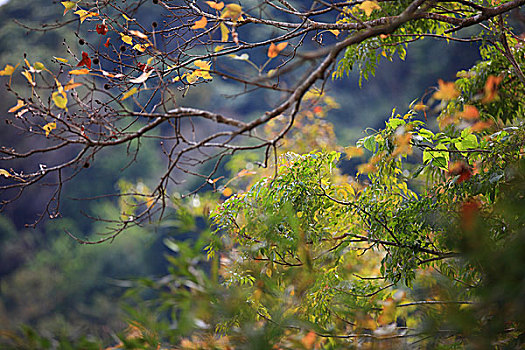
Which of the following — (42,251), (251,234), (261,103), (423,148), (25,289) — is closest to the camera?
(423,148)

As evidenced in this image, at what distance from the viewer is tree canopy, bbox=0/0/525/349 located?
55 cm

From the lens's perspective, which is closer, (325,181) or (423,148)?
(423,148)

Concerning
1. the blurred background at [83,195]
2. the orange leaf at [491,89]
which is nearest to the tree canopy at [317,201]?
the orange leaf at [491,89]

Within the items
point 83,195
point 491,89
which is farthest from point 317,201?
point 83,195

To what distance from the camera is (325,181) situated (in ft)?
5.05

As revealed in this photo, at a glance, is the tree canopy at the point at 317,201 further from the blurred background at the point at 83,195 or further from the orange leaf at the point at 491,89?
the blurred background at the point at 83,195

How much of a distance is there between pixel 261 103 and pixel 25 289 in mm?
4242

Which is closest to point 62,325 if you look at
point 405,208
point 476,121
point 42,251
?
point 405,208

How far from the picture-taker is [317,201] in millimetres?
1438

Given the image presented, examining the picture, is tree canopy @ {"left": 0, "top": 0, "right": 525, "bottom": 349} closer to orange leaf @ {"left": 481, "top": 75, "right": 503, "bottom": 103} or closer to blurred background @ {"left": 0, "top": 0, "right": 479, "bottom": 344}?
orange leaf @ {"left": 481, "top": 75, "right": 503, "bottom": 103}

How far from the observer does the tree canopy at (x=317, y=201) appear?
0.55 m

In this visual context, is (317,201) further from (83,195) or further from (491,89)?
(83,195)

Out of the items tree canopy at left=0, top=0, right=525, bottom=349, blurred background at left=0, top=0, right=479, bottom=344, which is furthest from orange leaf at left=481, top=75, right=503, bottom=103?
blurred background at left=0, top=0, right=479, bottom=344

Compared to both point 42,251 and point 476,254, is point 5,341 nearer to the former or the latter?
point 476,254
